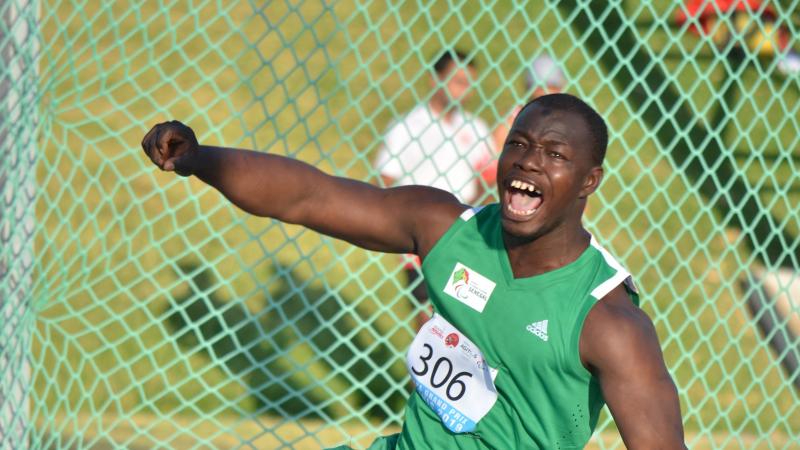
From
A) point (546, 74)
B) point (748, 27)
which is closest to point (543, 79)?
point (546, 74)

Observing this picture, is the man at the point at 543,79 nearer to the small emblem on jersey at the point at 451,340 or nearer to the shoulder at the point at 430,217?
the shoulder at the point at 430,217

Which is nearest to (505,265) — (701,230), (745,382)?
(745,382)

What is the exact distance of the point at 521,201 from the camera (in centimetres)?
303

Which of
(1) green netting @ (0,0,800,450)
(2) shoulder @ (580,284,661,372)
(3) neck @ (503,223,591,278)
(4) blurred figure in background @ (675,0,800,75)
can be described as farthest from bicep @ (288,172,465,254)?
(4) blurred figure in background @ (675,0,800,75)

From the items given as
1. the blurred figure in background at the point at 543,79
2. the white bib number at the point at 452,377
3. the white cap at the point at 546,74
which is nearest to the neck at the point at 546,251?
the white bib number at the point at 452,377

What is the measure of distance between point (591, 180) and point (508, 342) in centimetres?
45

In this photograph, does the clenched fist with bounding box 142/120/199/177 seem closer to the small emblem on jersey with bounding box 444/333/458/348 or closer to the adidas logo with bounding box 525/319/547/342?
the small emblem on jersey with bounding box 444/333/458/348

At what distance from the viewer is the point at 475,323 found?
10.4 feet

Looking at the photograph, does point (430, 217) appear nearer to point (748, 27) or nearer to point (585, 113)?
point (585, 113)

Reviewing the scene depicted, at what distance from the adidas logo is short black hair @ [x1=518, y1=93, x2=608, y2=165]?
1.38ft

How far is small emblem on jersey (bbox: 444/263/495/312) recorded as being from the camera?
3184 millimetres

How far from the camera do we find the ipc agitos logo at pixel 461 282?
3211mm

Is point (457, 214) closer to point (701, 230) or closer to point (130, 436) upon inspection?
point (130, 436)

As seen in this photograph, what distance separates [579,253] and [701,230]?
5174 millimetres
